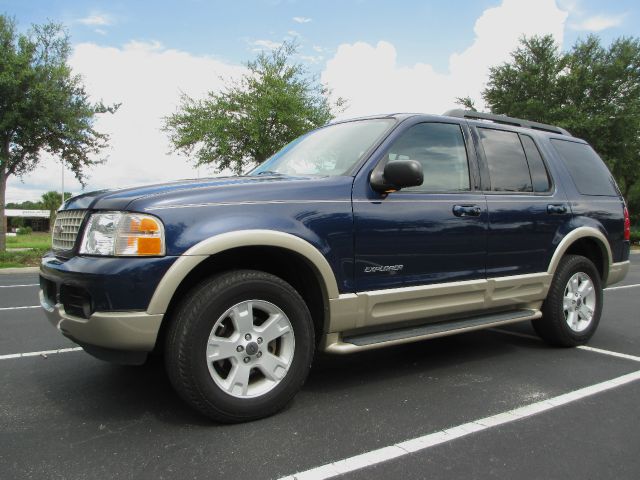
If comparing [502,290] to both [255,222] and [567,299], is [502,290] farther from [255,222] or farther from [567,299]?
[255,222]

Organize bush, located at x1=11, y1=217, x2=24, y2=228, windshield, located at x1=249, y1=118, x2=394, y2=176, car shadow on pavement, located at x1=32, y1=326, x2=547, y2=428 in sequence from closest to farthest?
car shadow on pavement, located at x1=32, y1=326, x2=547, y2=428 → windshield, located at x1=249, y1=118, x2=394, y2=176 → bush, located at x1=11, y1=217, x2=24, y2=228

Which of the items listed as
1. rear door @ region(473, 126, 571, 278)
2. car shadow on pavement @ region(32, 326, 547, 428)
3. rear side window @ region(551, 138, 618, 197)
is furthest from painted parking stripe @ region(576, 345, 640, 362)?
rear side window @ region(551, 138, 618, 197)

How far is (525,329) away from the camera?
5715 millimetres

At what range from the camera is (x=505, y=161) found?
4406 mm

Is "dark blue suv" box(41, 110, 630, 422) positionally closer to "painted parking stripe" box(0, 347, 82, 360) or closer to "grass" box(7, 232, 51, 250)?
"painted parking stripe" box(0, 347, 82, 360)

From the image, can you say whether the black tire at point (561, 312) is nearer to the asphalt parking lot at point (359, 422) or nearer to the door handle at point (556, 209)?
the asphalt parking lot at point (359, 422)

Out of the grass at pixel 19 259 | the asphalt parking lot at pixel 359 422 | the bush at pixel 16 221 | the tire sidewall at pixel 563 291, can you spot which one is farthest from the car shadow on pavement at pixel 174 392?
the bush at pixel 16 221

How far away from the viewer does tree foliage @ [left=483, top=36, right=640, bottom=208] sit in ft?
76.7

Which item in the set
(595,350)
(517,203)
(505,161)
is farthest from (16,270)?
(595,350)

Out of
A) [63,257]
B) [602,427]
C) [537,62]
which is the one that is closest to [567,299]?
[602,427]

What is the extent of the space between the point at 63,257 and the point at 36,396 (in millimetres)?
1043

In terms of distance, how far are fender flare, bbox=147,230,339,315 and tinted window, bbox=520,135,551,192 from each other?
7.72ft

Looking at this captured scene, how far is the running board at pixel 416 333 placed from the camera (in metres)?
3.31

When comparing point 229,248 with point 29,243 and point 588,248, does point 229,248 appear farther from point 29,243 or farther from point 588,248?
point 29,243
